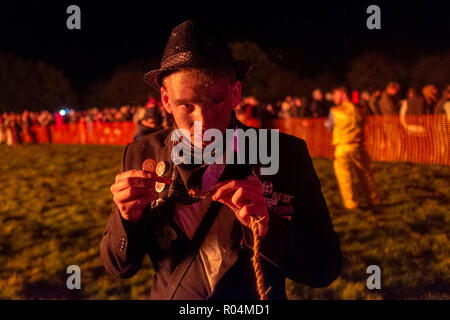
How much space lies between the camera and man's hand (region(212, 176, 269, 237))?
1.70 metres

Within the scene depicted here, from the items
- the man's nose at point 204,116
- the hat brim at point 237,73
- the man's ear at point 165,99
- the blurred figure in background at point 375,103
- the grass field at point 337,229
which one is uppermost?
the blurred figure in background at point 375,103

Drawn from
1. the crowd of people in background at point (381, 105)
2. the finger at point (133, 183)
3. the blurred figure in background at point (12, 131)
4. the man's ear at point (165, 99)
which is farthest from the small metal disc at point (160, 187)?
the blurred figure in background at point (12, 131)

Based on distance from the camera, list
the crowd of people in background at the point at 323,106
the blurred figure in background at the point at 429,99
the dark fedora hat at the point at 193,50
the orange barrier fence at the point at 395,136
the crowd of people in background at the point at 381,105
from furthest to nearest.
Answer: the blurred figure in background at the point at 429,99 < the crowd of people in background at the point at 381,105 < the orange barrier fence at the point at 395,136 < the crowd of people in background at the point at 323,106 < the dark fedora hat at the point at 193,50

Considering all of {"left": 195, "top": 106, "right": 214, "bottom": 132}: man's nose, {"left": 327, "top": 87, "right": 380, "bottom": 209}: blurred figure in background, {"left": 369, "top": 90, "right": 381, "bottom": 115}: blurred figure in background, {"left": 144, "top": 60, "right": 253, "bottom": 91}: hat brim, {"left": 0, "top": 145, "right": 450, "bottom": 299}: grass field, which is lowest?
{"left": 0, "top": 145, "right": 450, "bottom": 299}: grass field

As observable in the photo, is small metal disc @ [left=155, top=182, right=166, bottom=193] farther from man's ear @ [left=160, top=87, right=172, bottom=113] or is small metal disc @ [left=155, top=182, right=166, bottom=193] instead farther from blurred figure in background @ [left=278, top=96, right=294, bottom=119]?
blurred figure in background @ [left=278, top=96, right=294, bottom=119]

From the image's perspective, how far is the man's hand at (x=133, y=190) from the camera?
5.94 ft

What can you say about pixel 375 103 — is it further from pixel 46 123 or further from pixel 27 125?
pixel 46 123

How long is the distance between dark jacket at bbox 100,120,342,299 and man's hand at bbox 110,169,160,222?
0.13 metres

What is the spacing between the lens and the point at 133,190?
183 centimetres

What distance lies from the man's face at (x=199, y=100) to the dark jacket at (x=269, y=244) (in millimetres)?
211

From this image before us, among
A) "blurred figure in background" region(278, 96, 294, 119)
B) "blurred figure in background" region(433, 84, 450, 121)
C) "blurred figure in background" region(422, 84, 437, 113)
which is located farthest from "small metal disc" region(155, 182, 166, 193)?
"blurred figure in background" region(278, 96, 294, 119)

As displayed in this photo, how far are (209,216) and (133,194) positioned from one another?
388mm

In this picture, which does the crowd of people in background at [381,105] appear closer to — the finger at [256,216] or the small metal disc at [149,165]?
the small metal disc at [149,165]

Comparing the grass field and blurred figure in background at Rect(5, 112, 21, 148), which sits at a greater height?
blurred figure in background at Rect(5, 112, 21, 148)
